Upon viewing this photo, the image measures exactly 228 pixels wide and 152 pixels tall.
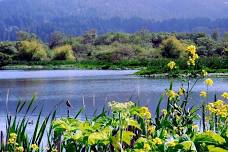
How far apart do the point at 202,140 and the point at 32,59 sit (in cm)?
10250

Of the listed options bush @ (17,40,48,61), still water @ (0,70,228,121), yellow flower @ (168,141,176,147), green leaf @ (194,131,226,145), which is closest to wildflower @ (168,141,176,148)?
yellow flower @ (168,141,176,147)

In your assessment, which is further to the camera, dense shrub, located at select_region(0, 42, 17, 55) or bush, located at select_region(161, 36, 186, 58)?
dense shrub, located at select_region(0, 42, 17, 55)

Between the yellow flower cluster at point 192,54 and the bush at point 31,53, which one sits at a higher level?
the yellow flower cluster at point 192,54

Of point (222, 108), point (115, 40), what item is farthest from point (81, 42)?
point (222, 108)

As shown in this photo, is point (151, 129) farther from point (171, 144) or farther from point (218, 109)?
point (171, 144)

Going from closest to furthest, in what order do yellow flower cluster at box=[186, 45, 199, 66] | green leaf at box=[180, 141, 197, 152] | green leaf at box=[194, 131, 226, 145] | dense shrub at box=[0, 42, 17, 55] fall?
green leaf at box=[180, 141, 197, 152] < green leaf at box=[194, 131, 226, 145] < yellow flower cluster at box=[186, 45, 199, 66] < dense shrub at box=[0, 42, 17, 55]

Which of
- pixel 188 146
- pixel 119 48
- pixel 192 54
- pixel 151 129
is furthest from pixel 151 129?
pixel 119 48

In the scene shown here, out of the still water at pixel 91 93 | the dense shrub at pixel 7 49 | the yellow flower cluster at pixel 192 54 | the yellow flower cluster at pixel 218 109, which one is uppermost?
the yellow flower cluster at pixel 192 54

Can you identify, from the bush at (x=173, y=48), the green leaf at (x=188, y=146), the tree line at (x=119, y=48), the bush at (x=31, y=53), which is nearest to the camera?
the green leaf at (x=188, y=146)

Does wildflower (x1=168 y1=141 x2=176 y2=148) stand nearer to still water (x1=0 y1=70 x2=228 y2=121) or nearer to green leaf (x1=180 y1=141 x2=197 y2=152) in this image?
green leaf (x1=180 y1=141 x2=197 y2=152)

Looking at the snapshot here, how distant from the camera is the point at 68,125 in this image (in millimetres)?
3418

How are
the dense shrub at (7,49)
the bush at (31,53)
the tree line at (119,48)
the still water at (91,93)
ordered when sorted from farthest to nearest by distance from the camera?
the bush at (31,53) < the dense shrub at (7,49) < the tree line at (119,48) < the still water at (91,93)

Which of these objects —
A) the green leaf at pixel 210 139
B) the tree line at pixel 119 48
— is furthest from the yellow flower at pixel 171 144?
the tree line at pixel 119 48

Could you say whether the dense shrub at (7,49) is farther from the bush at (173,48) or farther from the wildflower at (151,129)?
the wildflower at (151,129)
